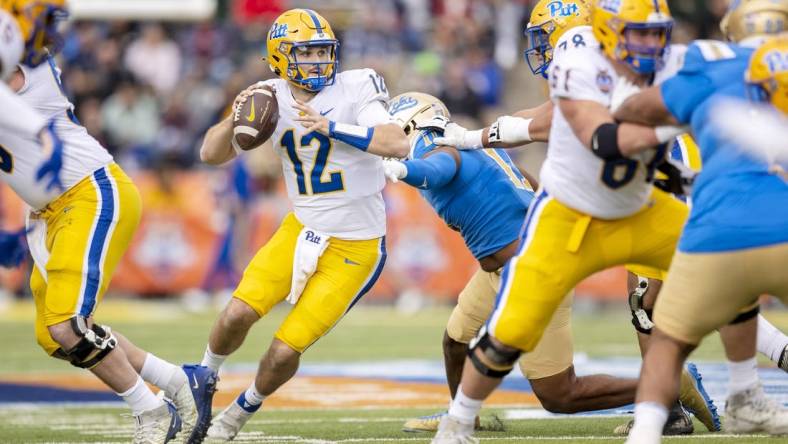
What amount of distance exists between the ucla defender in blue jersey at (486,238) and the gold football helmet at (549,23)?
1.74 ft

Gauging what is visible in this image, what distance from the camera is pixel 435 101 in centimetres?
662

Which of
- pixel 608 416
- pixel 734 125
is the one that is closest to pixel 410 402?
pixel 608 416

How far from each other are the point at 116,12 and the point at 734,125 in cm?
1403

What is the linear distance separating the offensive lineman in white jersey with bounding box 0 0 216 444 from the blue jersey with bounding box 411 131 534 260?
1.51 metres

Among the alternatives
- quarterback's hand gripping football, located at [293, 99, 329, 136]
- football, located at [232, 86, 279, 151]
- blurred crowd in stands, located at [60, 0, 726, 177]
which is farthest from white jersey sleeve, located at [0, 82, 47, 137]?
blurred crowd in stands, located at [60, 0, 726, 177]

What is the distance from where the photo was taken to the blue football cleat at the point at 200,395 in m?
5.96

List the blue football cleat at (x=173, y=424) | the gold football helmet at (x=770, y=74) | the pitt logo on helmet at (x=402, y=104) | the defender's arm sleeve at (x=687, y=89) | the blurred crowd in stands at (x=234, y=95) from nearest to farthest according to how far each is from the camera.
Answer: the gold football helmet at (x=770, y=74) → the defender's arm sleeve at (x=687, y=89) → the blue football cleat at (x=173, y=424) → the pitt logo on helmet at (x=402, y=104) → the blurred crowd in stands at (x=234, y=95)

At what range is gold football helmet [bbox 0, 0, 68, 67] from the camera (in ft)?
16.5

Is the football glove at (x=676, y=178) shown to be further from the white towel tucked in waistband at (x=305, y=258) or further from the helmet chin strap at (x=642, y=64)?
the white towel tucked in waistband at (x=305, y=258)

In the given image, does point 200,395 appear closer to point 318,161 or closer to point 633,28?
point 318,161

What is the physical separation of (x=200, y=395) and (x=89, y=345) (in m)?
0.67

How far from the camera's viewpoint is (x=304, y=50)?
625 cm

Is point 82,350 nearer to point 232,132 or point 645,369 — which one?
point 232,132

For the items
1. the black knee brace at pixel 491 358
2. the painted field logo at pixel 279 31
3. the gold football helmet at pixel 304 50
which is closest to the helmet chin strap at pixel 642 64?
the black knee brace at pixel 491 358
